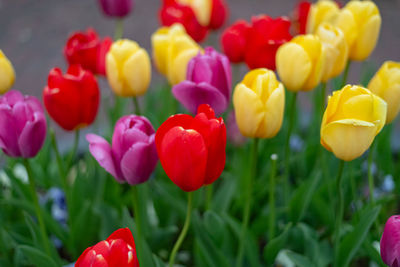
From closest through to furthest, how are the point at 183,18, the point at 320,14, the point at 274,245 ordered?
the point at 274,245, the point at 320,14, the point at 183,18

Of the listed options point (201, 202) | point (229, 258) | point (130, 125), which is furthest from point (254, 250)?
point (130, 125)

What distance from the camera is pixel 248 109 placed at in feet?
2.19

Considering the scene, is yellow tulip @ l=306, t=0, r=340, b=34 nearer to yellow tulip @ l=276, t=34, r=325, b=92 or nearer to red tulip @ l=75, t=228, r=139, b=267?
yellow tulip @ l=276, t=34, r=325, b=92

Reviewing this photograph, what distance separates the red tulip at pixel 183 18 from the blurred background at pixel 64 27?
A: 155 cm

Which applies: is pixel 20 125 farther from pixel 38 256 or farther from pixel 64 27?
pixel 64 27

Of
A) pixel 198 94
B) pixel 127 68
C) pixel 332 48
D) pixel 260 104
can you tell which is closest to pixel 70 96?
pixel 127 68

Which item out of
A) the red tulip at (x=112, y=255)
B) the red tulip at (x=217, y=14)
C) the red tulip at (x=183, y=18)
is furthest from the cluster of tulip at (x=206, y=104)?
the red tulip at (x=217, y=14)

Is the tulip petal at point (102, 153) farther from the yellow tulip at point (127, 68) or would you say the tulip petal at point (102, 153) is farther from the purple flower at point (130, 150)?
the yellow tulip at point (127, 68)

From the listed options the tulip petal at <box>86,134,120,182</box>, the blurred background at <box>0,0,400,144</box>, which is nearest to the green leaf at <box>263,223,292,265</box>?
the tulip petal at <box>86,134,120,182</box>

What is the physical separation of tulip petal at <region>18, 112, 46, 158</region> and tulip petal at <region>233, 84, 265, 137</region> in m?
0.28

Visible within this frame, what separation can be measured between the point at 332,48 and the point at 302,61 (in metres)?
0.06

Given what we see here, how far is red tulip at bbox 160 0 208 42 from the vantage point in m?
1.13

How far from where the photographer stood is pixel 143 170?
649 mm

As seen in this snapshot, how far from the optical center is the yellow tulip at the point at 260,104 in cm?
66
